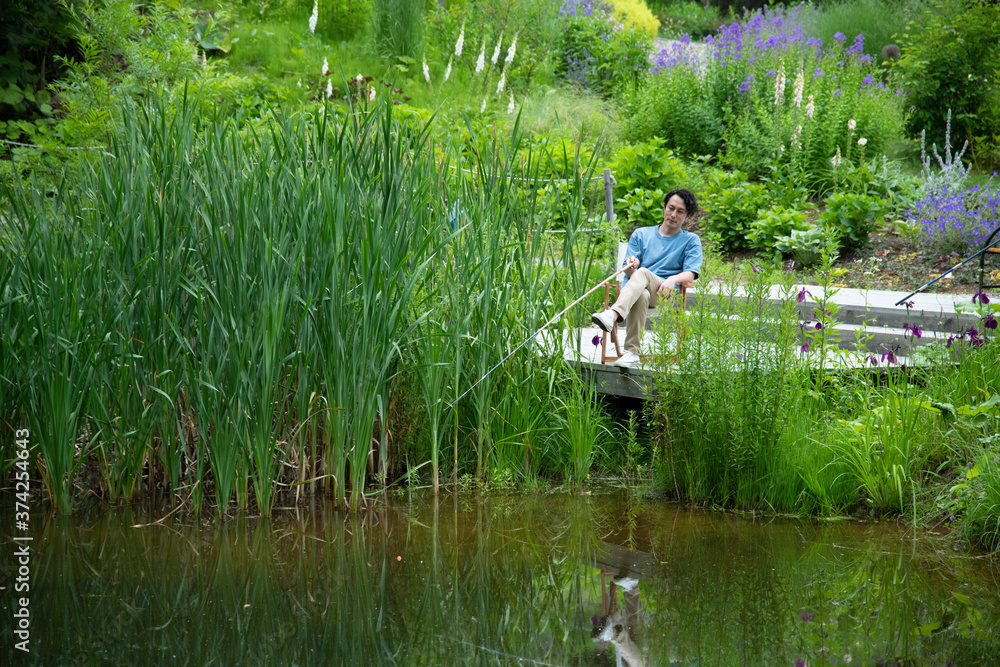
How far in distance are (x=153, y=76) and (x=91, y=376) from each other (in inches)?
101

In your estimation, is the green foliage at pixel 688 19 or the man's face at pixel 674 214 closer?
the man's face at pixel 674 214

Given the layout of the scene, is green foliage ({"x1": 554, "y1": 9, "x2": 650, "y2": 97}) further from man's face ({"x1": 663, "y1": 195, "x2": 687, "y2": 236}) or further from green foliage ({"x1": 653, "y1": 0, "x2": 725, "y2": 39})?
man's face ({"x1": 663, "y1": 195, "x2": 687, "y2": 236})

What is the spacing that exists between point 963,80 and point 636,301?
205 inches

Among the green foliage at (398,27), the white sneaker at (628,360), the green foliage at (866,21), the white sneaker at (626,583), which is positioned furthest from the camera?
the green foliage at (866,21)

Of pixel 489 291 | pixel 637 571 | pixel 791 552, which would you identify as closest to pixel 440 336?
pixel 489 291

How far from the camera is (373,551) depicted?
3.46 m

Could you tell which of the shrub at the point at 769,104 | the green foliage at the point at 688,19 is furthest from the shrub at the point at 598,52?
the green foliage at the point at 688,19

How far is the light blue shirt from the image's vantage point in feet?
17.0

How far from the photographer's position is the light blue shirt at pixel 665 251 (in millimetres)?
5191

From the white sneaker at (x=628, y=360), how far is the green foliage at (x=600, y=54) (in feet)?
22.3

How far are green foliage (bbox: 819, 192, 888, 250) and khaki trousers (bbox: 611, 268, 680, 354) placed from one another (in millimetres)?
2435

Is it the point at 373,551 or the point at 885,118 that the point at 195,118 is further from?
the point at 885,118

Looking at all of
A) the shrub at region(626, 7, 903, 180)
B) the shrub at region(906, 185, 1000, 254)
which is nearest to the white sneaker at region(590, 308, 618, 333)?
the shrub at region(906, 185, 1000, 254)

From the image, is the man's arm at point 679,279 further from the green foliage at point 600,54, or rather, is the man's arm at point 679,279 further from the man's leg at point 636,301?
the green foliage at point 600,54
